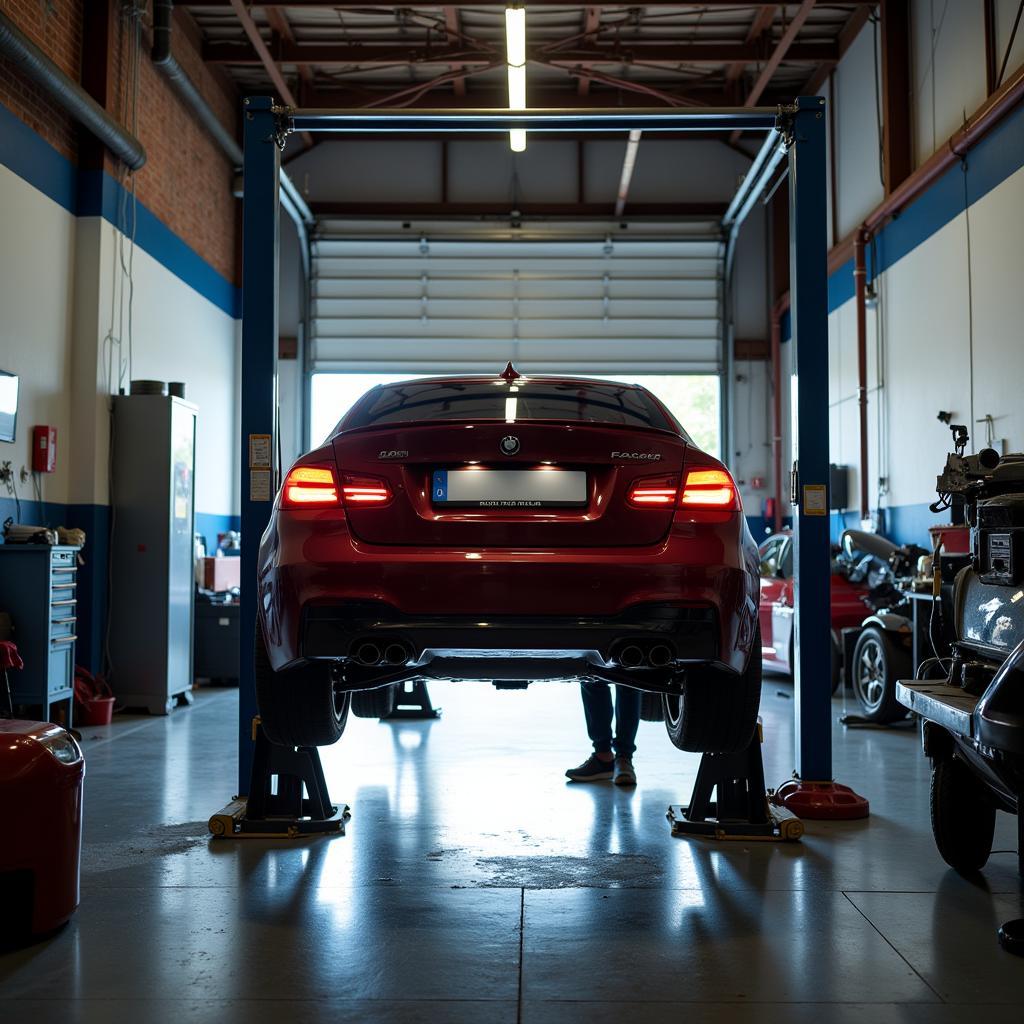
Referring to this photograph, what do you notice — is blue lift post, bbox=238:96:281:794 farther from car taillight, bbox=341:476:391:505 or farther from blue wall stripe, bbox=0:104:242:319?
blue wall stripe, bbox=0:104:242:319

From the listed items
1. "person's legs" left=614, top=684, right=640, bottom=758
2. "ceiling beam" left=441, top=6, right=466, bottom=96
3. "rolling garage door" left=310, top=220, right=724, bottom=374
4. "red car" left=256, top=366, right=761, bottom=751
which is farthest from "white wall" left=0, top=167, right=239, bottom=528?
"red car" left=256, top=366, right=761, bottom=751

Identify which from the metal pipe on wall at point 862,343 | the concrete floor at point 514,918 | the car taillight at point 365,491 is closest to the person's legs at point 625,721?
the concrete floor at point 514,918

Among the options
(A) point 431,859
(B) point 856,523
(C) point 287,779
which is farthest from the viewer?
(B) point 856,523

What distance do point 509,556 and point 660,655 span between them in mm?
489

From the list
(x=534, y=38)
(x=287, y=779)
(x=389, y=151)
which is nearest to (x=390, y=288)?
(x=389, y=151)

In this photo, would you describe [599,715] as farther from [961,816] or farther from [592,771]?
[961,816]

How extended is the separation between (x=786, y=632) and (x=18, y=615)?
19.0 ft

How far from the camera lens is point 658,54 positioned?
1231cm

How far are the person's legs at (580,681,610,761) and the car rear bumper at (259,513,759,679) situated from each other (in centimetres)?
240

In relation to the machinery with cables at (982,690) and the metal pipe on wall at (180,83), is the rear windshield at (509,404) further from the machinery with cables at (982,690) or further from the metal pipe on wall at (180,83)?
the metal pipe on wall at (180,83)

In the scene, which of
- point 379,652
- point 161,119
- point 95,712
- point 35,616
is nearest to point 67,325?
point 35,616

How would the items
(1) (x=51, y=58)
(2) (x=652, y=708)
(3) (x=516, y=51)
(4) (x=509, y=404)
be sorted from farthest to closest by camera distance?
(3) (x=516, y=51) → (1) (x=51, y=58) → (2) (x=652, y=708) → (4) (x=509, y=404)

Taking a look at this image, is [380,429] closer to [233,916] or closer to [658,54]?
[233,916]

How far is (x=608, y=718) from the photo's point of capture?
17.7 ft
